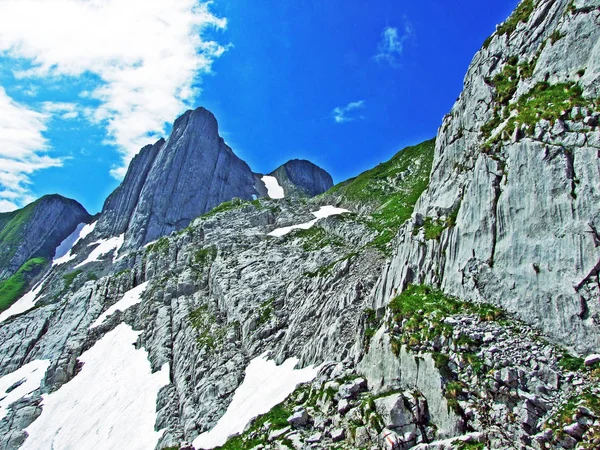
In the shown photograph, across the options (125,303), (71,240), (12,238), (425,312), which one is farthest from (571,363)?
(12,238)

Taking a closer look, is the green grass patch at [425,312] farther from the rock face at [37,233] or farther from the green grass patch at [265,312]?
the rock face at [37,233]

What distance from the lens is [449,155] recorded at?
37.4 metres

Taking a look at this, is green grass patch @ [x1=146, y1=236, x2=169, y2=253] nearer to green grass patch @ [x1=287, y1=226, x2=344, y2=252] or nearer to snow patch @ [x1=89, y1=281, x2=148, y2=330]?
snow patch @ [x1=89, y1=281, x2=148, y2=330]

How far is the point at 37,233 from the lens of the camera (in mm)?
188375

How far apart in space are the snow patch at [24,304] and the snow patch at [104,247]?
1777 cm

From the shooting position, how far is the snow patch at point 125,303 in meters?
75.0

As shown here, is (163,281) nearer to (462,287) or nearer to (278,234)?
(278,234)

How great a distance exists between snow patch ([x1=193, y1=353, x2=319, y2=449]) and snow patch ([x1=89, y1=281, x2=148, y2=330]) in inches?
1732

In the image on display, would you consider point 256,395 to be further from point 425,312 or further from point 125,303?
point 125,303

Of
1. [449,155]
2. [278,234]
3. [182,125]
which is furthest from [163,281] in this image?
[182,125]

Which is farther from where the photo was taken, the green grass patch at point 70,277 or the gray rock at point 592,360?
the green grass patch at point 70,277

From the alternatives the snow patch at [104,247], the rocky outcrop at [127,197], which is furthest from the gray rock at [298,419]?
the rocky outcrop at [127,197]

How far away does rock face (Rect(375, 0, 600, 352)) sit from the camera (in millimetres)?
20375

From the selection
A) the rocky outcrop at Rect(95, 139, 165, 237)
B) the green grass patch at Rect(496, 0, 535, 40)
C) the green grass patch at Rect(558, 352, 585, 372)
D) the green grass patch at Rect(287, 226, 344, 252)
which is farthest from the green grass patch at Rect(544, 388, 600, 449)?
the rocky outcrop at Rect(95, 139, 165, 237)
